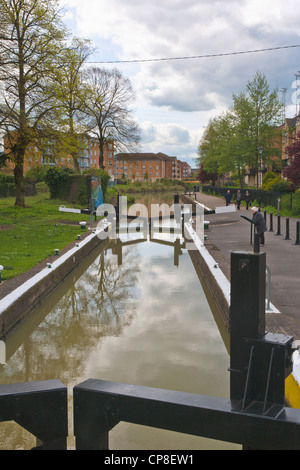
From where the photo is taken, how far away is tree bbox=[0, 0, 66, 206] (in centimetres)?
2295

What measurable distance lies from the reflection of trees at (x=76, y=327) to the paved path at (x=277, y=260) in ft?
8.83

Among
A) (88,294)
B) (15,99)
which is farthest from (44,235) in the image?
(15,99)

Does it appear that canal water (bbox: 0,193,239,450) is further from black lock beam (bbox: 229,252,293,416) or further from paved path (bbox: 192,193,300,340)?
→ black lock beam (bbox: 229,252,293,416)

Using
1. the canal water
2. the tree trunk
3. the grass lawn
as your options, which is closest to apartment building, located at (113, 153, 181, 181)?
the tree trunk

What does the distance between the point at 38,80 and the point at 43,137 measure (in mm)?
3717

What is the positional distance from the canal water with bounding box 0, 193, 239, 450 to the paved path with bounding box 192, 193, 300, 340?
1.01 meters

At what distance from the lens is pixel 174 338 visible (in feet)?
24.8

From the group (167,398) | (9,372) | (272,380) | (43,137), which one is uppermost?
(43,137)

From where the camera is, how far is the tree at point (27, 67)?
75.3ft

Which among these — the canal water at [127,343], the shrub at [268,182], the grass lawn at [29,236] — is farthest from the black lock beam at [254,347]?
the shrub at [268,182]

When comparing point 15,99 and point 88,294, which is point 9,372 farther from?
point 15,99

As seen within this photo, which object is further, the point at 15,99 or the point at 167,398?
the point at 15,99
